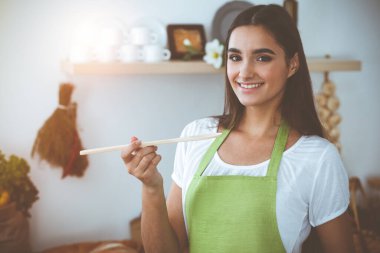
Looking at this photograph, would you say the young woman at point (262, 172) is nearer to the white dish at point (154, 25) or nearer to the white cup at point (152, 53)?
the white cup at point (152, 53)

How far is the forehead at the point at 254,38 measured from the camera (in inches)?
41.0

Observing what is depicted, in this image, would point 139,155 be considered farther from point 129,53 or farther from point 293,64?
point 129,53

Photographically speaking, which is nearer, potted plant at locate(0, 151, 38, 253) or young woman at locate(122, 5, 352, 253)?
young woman at locate(122, 5, 352, 253)

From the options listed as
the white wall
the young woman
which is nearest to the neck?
the young woman

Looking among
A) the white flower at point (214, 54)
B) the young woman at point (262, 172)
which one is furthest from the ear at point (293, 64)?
the white flower at point (214, 54)

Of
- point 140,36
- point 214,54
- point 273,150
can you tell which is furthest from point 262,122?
point 140,36

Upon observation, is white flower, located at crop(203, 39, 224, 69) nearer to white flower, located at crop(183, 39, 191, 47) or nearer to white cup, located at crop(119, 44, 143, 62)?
white flower, located at crop(183, 39, 191, 47)

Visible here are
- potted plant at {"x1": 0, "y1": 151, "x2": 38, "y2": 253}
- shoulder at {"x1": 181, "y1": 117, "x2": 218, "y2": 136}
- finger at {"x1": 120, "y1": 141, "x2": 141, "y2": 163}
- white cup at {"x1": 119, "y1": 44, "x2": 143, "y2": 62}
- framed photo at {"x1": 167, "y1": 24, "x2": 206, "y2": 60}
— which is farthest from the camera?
framed photo at {"x1": 167, "y1": 24, "x2": 206, "y2": 60}

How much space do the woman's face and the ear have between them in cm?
3

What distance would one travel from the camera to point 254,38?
105cm

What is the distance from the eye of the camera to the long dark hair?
1.05 m

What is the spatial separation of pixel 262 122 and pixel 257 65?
0.17m

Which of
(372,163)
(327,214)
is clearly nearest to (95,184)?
(327,214)

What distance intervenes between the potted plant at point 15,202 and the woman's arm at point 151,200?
31.4 inches
